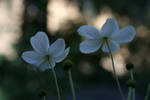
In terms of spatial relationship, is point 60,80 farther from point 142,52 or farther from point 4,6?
point 142,52

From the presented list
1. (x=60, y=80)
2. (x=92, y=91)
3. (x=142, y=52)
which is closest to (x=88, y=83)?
(x=92, y=91)

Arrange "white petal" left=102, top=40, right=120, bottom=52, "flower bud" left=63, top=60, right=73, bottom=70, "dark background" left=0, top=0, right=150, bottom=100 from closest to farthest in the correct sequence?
1. "flower bud" left=63, top=60, right=73, bottom=70
2. "white petal" left=102, top=40, right=120, bottom=52
3. "dark background" left=0, top=0, right=150, bottom=100

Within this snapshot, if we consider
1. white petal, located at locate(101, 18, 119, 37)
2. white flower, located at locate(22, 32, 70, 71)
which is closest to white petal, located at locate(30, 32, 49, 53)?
white flower, located at locate(22, 32, 70, 71)

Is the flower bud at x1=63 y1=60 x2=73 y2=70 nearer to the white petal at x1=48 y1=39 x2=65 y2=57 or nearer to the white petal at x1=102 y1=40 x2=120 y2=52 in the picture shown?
the white petal at x1=48 y1=39 x2=65 y2=57

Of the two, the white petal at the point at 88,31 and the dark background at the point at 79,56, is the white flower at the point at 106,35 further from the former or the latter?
the dark background at the point at 79,56

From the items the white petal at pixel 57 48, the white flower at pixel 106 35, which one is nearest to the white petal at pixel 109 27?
the white flower at pixel 106 35

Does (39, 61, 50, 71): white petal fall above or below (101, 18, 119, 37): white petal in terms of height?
below
